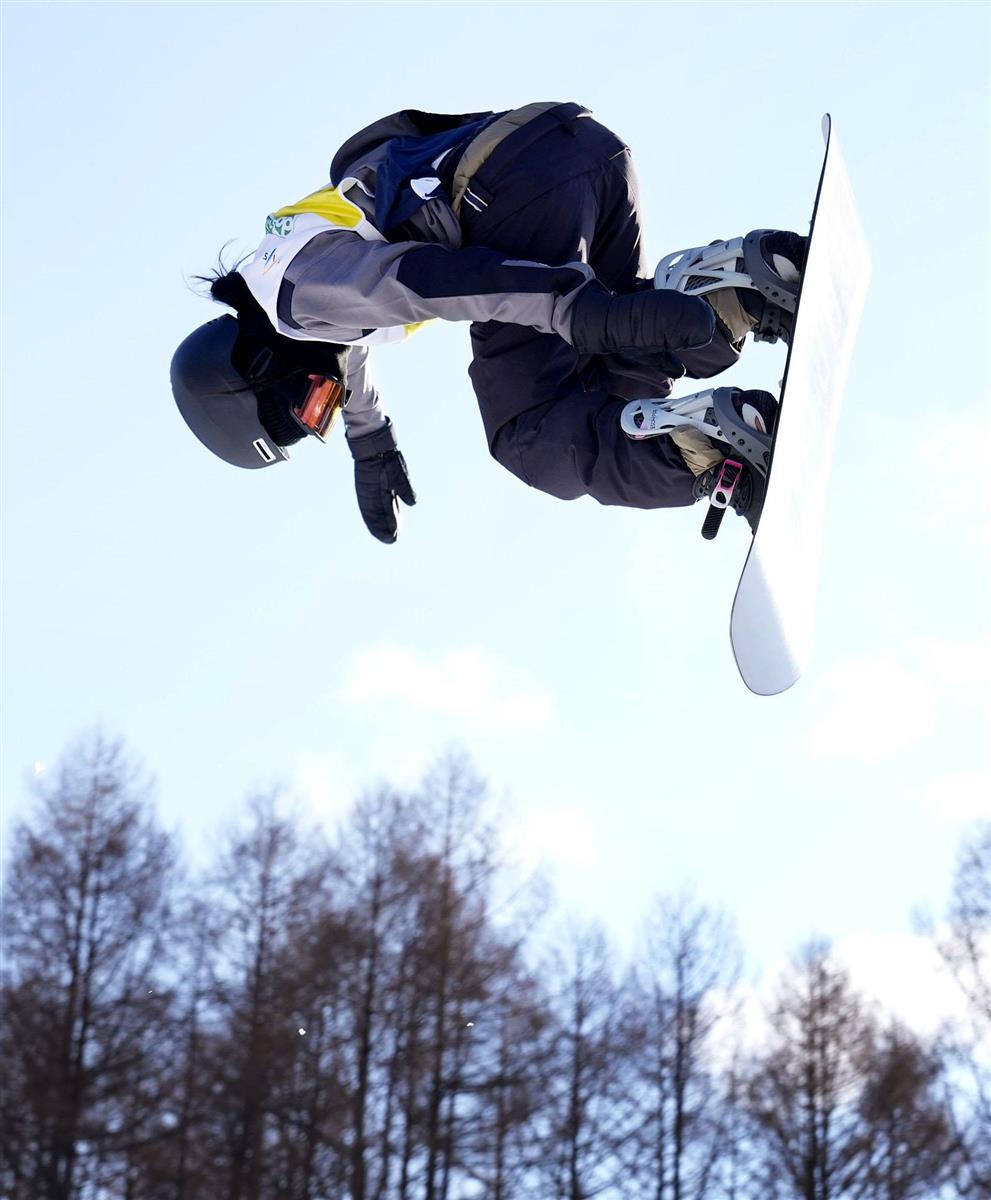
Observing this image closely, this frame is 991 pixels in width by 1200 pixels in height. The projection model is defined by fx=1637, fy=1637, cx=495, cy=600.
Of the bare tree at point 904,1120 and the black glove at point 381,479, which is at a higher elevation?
the bare tree at point 904,1120

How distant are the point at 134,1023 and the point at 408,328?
1584cm

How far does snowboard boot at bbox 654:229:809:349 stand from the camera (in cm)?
446

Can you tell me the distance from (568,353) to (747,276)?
54 centimetres

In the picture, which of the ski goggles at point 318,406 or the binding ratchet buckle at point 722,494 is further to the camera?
the ski goggles at point 318,406

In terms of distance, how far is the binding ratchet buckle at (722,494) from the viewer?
4.13 m

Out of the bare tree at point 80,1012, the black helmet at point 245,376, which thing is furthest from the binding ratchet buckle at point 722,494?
the bare tree at point 80,1012

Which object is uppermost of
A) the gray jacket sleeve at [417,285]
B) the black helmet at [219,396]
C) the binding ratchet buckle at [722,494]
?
the black helmet at [219,396]

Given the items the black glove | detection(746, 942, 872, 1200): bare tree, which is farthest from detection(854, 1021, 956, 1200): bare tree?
the black glove

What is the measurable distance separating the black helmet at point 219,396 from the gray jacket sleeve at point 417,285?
1.78ft

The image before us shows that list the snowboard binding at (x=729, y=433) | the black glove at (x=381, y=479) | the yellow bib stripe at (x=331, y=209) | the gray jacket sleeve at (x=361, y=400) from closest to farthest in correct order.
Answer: the snowboard binding at (x=729, y=433), the yellow bib stripe at (x=331, y=209), the gray jacket sleeve at (x=361, y=400), the black glove at (x=381, y=479)

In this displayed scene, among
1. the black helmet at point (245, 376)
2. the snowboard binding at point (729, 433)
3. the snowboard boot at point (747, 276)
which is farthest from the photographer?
the black helmet at point (245, 376)

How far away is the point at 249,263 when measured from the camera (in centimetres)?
443

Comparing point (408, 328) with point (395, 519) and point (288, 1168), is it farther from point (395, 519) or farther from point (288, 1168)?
point (288, 1168)

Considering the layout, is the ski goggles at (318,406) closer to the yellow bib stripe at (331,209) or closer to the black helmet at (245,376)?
the black helmet at (245,376)
